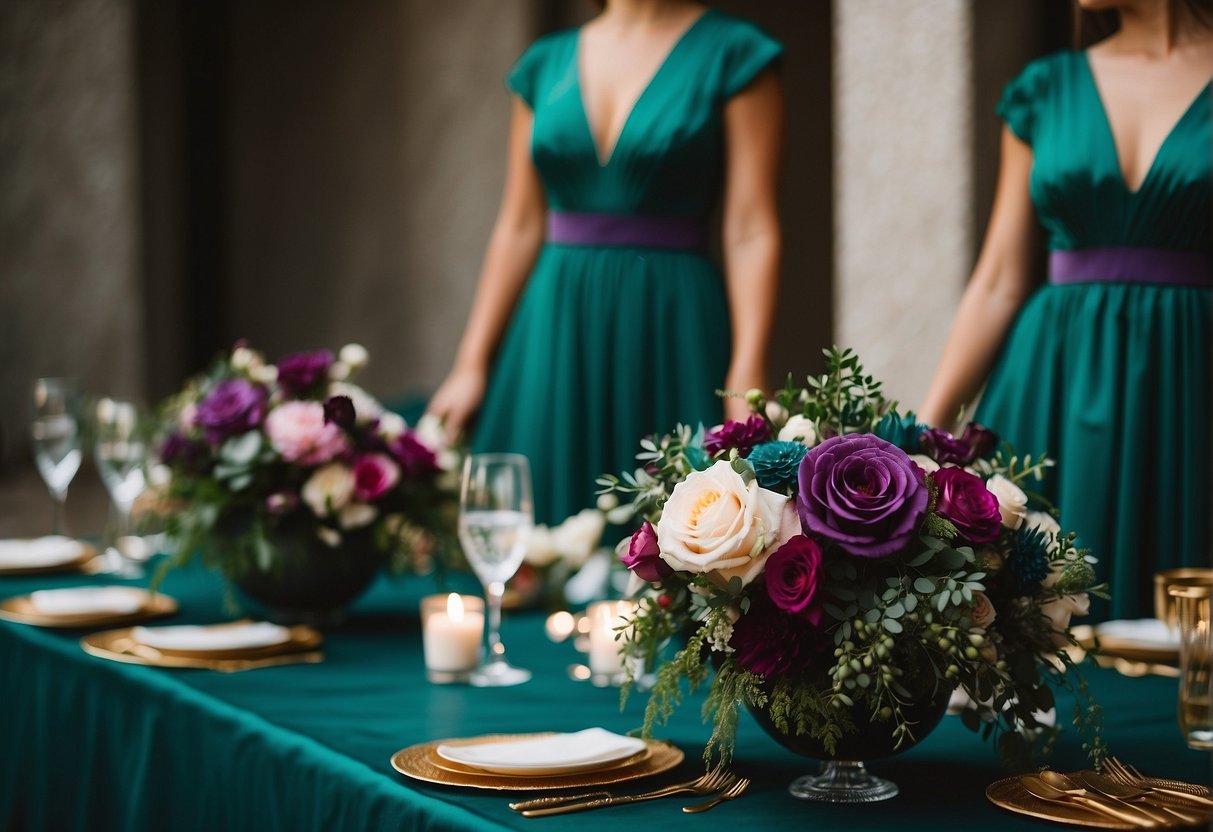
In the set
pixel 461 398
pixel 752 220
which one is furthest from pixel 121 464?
pixel 752 220

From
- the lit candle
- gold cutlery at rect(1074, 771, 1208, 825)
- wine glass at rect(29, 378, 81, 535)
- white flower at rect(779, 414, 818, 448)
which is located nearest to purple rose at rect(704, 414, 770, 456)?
white flower at rect(779, 414, 818, 448)

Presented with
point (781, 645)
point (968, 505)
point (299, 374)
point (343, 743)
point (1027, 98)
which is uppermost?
point (1027, 98)

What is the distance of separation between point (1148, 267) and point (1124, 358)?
0.42ft

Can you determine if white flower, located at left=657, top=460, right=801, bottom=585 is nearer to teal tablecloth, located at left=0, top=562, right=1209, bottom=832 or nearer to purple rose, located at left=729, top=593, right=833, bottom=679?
purple rose, located at left=729, top=593, right=833, bottom=679

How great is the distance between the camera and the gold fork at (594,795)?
1.07 meters

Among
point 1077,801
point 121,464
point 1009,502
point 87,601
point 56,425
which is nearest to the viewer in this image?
point 1077,801

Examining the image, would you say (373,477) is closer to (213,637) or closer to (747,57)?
(213,637)

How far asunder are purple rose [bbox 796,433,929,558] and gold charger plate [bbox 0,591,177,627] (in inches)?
46.1

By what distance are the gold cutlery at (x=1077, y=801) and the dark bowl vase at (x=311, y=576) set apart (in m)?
1.06

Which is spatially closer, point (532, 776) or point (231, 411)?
point (532, 776)

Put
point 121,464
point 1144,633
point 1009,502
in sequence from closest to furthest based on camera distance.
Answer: point 1009,502
point 1144,633
point 121,464

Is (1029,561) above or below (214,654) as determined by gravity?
above

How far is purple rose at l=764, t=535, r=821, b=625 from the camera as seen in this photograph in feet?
3.45

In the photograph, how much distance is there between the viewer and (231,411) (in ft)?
6.34
